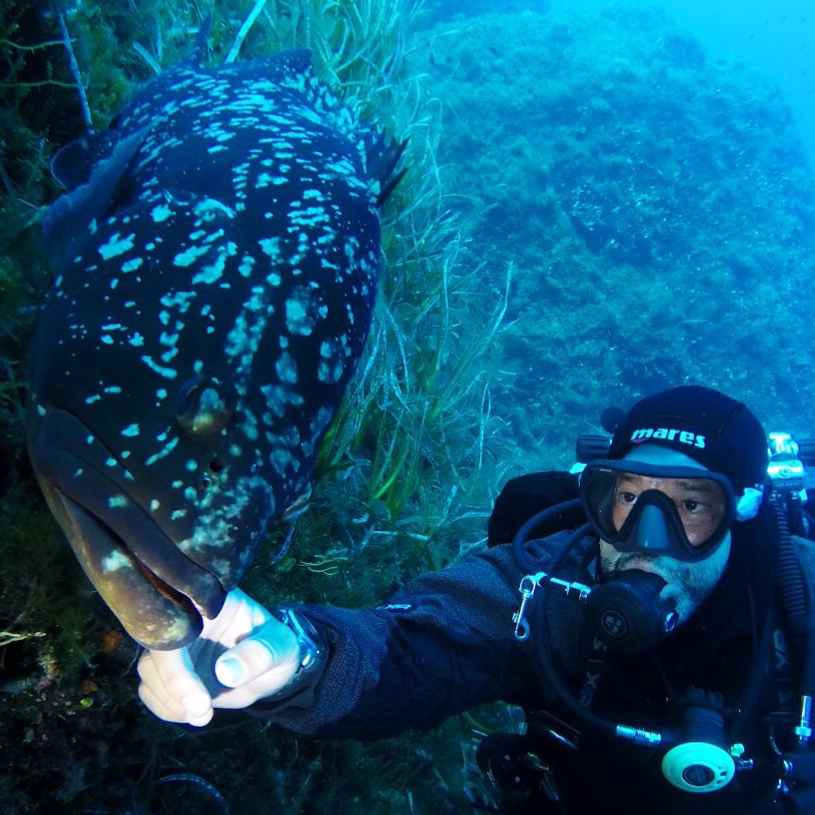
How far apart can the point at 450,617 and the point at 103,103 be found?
135 inches

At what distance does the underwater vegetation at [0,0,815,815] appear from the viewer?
218cm

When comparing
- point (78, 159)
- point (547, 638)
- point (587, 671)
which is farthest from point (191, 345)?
point (587, 671)

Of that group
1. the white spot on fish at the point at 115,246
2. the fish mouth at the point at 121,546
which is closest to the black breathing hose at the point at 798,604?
the fish mouth at the point at 121,546

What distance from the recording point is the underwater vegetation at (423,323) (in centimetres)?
218

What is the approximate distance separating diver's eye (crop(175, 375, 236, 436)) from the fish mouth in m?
0.20

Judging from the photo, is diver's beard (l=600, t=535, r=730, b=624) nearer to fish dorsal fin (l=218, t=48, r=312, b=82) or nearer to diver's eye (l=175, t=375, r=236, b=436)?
diver's eye (l=175, t=375, r=236, b=436)

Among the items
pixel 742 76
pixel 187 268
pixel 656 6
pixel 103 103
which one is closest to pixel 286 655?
pixel 187 268

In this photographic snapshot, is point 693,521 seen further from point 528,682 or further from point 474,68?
point 474,68

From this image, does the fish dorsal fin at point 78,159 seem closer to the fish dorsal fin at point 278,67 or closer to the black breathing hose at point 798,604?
the fish dorsal fin at point 278,67

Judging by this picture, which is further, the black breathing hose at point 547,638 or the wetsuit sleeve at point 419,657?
the black breathing hose at point 547,638

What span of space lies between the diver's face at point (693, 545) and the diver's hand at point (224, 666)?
1.60m

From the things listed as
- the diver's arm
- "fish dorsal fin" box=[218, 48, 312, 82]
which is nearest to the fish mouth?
the diver's arm

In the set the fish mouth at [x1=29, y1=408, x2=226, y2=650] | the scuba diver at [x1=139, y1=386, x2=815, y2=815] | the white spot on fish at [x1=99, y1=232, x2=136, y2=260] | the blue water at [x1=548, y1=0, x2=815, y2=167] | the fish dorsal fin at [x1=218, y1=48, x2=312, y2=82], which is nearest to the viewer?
the fish mouth at [x1=29, y1=408, x2=226, y2=650]

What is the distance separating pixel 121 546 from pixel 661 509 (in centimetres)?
221
